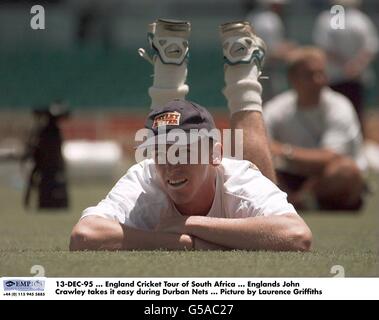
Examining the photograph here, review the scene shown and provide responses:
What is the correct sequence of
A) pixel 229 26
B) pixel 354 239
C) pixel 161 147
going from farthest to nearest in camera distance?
pixel 354 239, pixel 229 26, pixel 161 147

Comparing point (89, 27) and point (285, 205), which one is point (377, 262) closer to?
point (285, 205)

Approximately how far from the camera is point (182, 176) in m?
3.73

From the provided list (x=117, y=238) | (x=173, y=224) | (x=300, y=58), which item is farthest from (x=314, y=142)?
(x=117, y=238)

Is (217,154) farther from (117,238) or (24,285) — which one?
(24,285)

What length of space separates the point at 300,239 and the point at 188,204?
0.43 m

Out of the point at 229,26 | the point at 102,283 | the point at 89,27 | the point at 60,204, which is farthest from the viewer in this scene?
the point at 89,27

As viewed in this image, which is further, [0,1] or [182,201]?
[0,1]

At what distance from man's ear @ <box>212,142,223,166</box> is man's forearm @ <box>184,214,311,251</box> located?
0.79ft

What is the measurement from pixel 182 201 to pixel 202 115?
0.32 metres

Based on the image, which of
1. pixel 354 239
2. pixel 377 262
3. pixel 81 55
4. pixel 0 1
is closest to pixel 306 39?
pixel 81 55

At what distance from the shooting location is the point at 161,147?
3658 millimetres

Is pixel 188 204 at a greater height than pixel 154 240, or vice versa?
pixel 188 204

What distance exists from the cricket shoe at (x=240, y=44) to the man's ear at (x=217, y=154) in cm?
83
